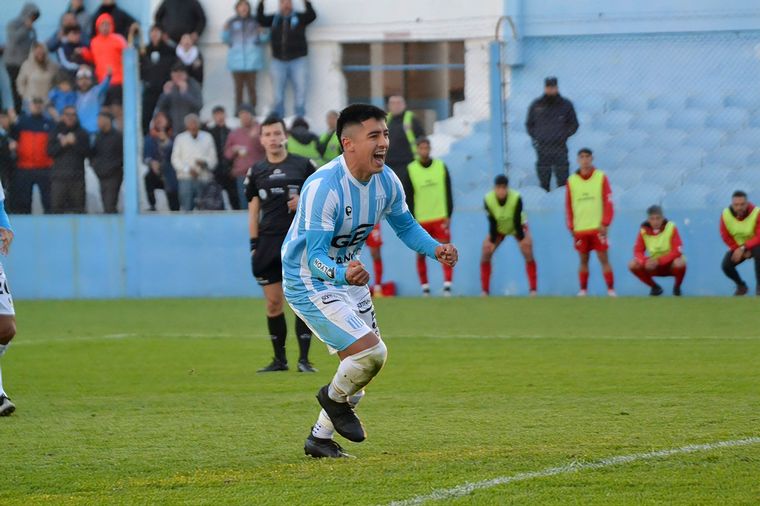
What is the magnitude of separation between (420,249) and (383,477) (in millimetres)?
1354

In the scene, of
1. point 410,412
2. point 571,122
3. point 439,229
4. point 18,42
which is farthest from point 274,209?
point 18,42

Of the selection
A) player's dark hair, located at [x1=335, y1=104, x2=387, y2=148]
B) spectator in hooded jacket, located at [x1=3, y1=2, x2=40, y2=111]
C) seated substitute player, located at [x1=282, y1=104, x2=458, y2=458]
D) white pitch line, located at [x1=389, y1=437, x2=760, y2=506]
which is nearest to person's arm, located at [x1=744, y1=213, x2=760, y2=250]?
spectator in hooded jacket, located at [x1=3, y1=2, x2=40, y2=111]

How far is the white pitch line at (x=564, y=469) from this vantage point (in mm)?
5652

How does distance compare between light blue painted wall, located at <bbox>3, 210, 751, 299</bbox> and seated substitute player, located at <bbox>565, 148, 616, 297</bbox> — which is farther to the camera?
light blue painted wall, located at <bbox>3, 210, 751, 299</bbox>

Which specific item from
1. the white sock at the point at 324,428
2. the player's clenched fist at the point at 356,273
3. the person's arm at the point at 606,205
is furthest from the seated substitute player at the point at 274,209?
the person's arm at the point at 606,205

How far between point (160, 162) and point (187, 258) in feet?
5.04

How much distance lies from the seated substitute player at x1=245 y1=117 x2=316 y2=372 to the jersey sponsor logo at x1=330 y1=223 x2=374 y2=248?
13.2ft

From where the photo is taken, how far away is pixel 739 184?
63.6 ft

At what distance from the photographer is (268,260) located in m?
11.1

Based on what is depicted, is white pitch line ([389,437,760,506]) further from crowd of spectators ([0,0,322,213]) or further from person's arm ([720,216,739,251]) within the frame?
crowd of spectators ([0,0,322,213])

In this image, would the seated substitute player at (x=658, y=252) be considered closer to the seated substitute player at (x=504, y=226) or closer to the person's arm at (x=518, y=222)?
the seated substitute player at (x=504, y=226)

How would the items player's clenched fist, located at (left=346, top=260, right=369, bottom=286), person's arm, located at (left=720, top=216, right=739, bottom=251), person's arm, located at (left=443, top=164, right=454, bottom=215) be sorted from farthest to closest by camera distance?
1. person's arm, located at (left=443, top=164, right=454, bottom=215)
2. person's arm, located at (left=720, top=216, right=739, bottom=251)
3. player's clenched fist, located at (left=346, top=260, right=369, bottom=286)

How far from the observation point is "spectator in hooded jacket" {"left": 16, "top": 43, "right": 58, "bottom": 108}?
21531 mm

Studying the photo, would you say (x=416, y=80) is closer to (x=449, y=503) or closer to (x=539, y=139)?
(x=539, y=139)
